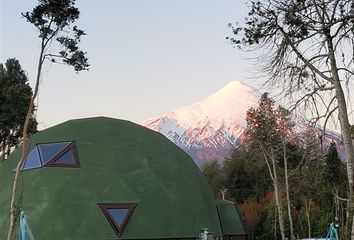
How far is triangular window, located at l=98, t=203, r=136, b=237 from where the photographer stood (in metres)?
19.9

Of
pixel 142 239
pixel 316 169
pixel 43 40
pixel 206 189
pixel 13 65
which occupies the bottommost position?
pixel 142 239

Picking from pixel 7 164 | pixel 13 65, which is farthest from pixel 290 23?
pixel 13 65

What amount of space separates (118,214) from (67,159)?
3.34m

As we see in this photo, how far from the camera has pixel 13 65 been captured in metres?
49.0

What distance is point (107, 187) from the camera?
20766 mm

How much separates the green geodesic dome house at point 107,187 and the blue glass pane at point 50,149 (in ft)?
0.13

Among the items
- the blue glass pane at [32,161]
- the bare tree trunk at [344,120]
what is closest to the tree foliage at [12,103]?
the blue glass pane at [32,161]

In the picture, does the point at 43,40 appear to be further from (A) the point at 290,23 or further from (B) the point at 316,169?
(B) the point at 316,169

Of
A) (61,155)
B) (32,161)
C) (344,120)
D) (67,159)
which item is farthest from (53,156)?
(344,120)

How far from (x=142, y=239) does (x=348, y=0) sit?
479 inches

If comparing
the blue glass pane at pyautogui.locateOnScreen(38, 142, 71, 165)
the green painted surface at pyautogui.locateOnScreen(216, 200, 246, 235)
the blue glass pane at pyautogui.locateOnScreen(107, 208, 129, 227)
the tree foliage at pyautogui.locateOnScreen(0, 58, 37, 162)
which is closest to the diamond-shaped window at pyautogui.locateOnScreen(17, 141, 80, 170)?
the blue glass pane at pyautogui.locateOnScreen(38, 142, 71, 165)

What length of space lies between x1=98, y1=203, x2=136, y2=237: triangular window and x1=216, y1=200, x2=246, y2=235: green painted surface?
21.3ft

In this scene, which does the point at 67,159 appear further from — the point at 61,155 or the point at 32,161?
the point at 32,161

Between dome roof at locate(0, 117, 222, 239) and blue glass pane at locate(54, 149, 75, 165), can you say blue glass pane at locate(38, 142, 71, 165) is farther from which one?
blue glass pane at locate(54, 149, 75, 165)
